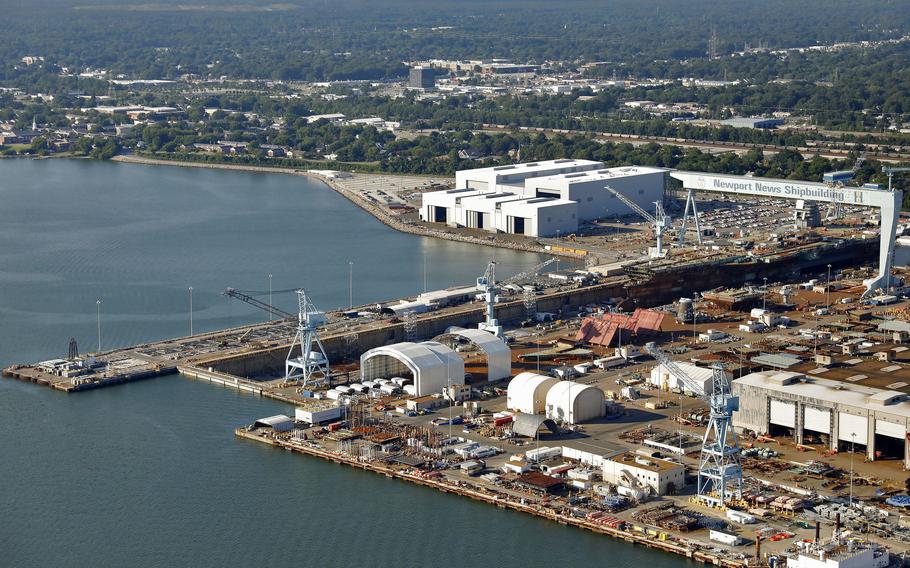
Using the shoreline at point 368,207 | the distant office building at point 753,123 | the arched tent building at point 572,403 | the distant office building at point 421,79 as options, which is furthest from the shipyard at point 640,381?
the distant office building at point 421,79

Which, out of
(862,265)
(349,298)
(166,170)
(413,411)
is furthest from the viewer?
(166,170)

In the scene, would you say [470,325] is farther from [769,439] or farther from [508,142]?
[508,142]

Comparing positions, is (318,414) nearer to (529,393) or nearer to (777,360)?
(529,393)

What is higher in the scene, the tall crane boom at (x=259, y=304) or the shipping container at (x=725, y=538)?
the tall crane boom at (x=259, y=304)

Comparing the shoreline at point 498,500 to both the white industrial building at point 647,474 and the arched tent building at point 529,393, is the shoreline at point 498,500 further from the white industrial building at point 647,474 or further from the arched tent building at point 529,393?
the arched tent building at point 529,393

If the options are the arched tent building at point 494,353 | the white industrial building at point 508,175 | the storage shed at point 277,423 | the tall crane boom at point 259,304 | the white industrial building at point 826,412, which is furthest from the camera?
the white industrial building at point 508,175

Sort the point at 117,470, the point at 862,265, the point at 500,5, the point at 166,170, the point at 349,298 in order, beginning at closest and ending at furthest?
the point at 117,470, the point at 349,298, the point at 862,265, the point at 166,170, the point at 500,5

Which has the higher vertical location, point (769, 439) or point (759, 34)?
point (759, 34)

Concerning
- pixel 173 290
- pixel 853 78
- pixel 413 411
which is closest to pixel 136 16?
pixel 853 78
